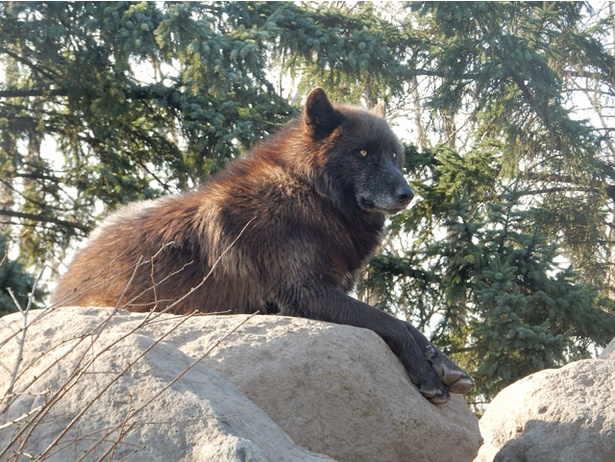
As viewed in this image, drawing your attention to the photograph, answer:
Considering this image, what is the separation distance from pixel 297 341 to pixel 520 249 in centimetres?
535

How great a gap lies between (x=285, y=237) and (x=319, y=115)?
101 centimetres

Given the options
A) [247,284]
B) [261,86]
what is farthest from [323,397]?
[261,86]

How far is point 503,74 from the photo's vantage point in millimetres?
11508

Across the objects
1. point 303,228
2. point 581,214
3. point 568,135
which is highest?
point 303,228

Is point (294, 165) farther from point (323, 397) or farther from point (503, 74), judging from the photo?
point (503, 74)

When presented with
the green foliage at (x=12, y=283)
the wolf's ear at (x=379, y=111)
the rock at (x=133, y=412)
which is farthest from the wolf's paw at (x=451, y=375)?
the green foliage at (x=12, y=283)

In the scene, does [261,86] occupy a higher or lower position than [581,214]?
higher

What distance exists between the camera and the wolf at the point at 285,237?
5.80 metres

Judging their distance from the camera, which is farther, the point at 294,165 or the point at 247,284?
the point at 294,165

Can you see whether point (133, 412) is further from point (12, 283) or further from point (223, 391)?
point (12, 283)

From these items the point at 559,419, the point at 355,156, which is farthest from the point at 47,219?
the point at 559,419

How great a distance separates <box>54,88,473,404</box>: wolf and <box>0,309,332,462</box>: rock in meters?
1.71

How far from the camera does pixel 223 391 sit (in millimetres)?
3914

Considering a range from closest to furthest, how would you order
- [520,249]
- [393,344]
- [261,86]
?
[393,344], [520,249], [261,86]
